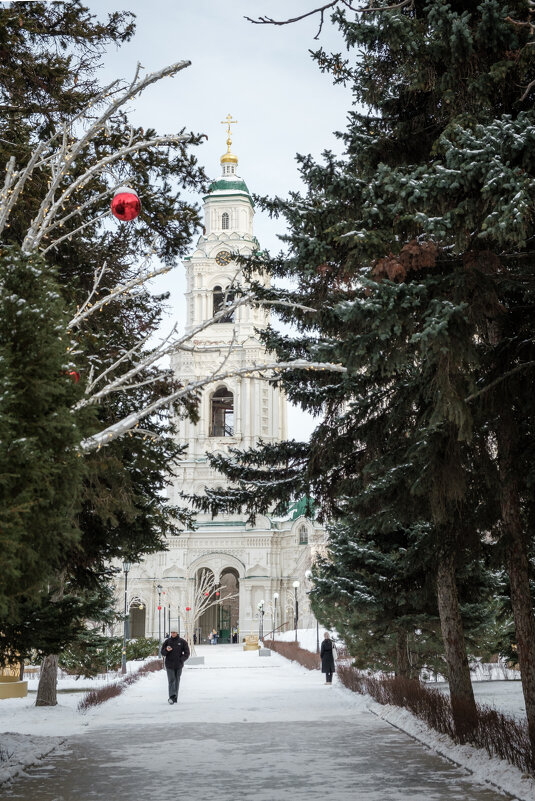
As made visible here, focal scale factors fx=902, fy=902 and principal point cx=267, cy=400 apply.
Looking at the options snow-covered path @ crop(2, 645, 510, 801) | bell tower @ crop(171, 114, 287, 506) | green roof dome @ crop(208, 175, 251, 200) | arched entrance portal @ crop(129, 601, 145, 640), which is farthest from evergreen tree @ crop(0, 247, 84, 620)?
arched entrance portal @ crop(129, 601, 145, 640)

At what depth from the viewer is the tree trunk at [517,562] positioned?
9.47 m

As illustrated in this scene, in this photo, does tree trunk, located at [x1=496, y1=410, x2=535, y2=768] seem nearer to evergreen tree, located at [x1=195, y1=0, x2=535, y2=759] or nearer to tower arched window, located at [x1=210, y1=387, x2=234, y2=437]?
evergreen tree, located at [x1=195, y1=0, x2=535, y2=759]

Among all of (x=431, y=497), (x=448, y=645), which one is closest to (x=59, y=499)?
(x=431, y=497)

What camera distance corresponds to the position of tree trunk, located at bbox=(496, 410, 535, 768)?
9469 mm

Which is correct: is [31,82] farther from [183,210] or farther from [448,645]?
[448,645]

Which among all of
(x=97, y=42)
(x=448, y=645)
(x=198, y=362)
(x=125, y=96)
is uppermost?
(x=198, y=362)

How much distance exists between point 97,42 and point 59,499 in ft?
24.8

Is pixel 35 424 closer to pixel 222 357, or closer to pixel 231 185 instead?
pixel 222 357

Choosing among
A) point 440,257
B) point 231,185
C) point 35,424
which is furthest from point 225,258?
point 231,185

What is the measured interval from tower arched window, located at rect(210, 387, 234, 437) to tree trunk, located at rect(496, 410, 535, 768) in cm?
6409

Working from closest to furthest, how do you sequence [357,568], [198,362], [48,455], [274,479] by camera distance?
[48,455] → [274,479] → [357,568] → [198,362]

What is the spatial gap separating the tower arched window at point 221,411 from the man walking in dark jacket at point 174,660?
53.7 metres

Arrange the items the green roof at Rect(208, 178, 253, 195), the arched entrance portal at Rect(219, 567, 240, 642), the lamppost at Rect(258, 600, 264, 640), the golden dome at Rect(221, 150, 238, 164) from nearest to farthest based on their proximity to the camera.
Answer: the lamppost at Rect(258, 600, 264, 640), the green roof at Rect(208, 178, 253, 195), the golden dome at Rect(221, 150, 238, 164), the arched entrance portal at Rect(219, 567, 240, 642)

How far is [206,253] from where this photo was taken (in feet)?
248
